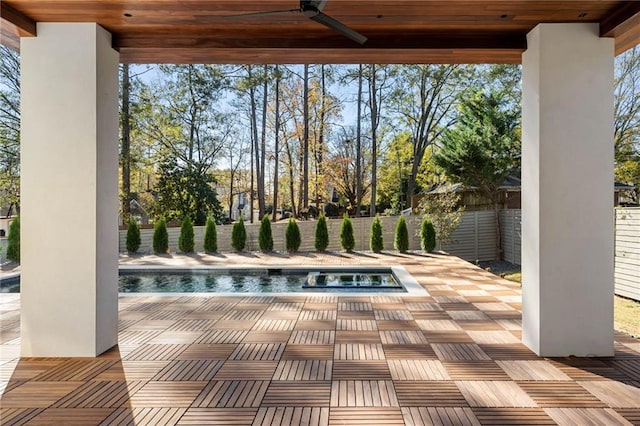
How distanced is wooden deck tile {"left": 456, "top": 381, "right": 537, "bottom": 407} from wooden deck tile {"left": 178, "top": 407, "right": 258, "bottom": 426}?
1.42 m

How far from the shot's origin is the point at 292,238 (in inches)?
432

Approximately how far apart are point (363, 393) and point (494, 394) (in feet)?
2.92

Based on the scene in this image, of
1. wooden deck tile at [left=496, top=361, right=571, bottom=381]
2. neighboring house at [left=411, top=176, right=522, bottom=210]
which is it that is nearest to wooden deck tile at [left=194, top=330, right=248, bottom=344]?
wooden deck tile at [left=496, top=361, right=571, bottom=381]

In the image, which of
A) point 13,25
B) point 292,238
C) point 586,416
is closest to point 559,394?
point 586,416

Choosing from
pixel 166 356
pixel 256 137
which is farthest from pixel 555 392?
pixel 256 137

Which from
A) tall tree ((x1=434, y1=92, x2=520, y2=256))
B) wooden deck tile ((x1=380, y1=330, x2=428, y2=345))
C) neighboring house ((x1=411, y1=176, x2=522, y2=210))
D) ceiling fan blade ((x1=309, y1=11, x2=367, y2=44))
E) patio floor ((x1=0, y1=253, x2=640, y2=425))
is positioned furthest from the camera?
neighboring house ((x1=411, y1=176, x2=522, y2=210))

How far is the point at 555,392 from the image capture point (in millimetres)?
2646

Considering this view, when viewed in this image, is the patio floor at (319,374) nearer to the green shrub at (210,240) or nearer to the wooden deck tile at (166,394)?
the wooden deck tile at (166,394)

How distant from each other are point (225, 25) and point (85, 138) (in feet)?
5.18

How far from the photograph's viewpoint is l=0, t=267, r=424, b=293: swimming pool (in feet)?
20.7

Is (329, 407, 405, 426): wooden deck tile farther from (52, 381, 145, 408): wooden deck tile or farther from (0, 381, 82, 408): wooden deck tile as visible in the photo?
(0, 381, 82, 408): wooden deck tile

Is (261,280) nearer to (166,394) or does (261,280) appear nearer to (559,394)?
(166,394)

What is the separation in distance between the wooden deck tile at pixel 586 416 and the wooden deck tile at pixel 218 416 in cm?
185

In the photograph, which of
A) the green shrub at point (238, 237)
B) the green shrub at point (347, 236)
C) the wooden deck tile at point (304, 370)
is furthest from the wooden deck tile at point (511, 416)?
the green shrub at point (238, 237)
